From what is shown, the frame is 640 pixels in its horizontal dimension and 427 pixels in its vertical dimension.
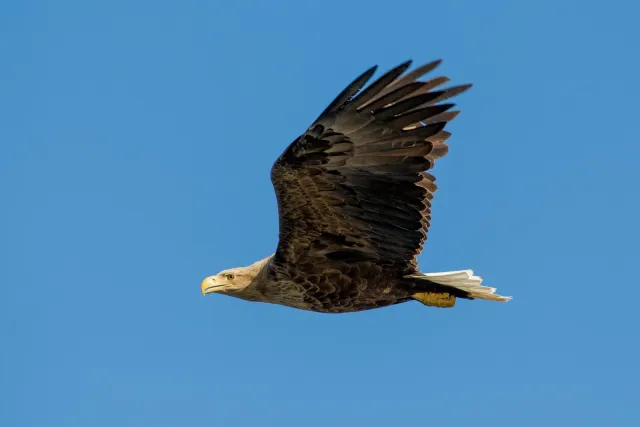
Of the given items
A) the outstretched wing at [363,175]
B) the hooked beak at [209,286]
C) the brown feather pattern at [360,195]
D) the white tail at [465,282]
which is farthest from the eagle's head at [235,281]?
the white tail at [465,282]

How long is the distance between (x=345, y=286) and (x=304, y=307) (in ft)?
1.75

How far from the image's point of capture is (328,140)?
942 centimetres

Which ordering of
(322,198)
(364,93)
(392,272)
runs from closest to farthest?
1. (364,93)
2. (322,198)
3. (392,272)

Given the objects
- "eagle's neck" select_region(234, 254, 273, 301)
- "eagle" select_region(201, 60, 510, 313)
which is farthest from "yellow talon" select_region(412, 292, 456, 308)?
"eagle's neck" select_region(234, 254, 273, 301)

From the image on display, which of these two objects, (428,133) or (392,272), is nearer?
(428,133)

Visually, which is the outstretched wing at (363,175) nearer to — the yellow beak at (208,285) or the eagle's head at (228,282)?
the eagle's head at (228,282)

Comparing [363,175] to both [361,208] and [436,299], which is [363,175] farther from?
[436,299]

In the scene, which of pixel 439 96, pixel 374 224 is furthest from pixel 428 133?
pixel 374 224

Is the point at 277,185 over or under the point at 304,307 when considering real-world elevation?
over

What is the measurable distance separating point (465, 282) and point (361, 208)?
1442 millimetres

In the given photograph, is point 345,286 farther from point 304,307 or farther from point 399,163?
point 399,163

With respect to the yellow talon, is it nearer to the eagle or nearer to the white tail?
the eagle

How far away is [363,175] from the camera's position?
380 inches

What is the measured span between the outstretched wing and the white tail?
24 cm
